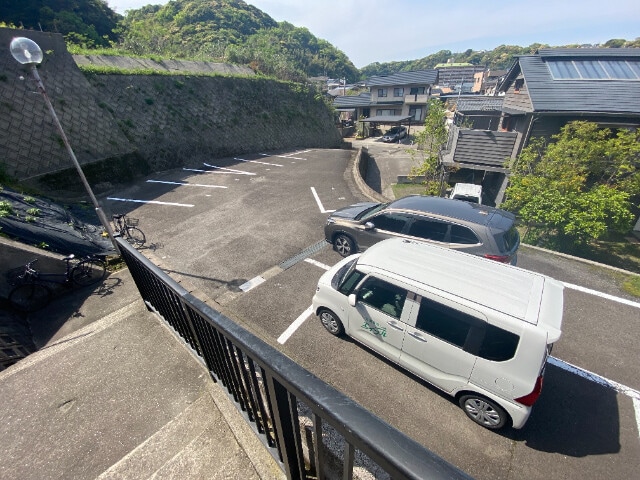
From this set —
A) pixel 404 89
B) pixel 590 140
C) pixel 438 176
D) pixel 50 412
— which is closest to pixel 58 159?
pixel 50 412

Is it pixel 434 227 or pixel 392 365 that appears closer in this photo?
pixel 392 365

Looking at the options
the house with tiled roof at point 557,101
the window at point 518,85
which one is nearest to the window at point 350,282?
the house with tiled roof at point 557,101

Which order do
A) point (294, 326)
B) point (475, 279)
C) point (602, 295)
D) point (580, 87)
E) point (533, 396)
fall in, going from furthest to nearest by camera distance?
point (580, 87) → point (602, 295) → point (294, 326) → point (475, 279) → point (533, 396)

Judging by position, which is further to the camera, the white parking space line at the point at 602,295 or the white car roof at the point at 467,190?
the white car roof at the point at 467,190

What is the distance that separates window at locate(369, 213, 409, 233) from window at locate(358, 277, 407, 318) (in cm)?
242

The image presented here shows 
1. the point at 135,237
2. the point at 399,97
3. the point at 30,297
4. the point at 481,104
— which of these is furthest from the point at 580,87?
the point at 399,97

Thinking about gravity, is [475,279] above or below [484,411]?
above

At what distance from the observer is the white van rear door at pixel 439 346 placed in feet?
11.0

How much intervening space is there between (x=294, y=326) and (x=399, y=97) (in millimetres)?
43959

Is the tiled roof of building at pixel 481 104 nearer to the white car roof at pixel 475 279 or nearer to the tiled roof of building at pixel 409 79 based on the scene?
the tiled roof of building at pixel 409 79

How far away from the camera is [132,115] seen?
1360 centimetres

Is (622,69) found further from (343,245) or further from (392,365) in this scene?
(392,365)

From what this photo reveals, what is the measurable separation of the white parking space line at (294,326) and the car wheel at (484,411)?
2737 mm

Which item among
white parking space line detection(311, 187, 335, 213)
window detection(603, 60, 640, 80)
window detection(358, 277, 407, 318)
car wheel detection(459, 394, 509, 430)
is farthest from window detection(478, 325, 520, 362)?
window detection(603, 60, 640, 80)
